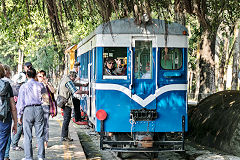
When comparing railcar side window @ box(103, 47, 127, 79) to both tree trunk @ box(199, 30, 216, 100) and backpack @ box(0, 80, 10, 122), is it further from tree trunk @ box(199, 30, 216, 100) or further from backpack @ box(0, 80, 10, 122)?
tree trunk @ box(199, 30, 216, 100)

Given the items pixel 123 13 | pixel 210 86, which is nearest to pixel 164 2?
pixel 123 13

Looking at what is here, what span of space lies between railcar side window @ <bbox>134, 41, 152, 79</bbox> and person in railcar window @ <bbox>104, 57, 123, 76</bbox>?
37 cm

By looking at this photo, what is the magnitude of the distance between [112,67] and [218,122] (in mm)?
4223

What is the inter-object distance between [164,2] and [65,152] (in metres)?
6.61

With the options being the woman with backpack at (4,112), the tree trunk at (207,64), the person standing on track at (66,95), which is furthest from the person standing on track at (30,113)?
the tree trunk at (207,64)

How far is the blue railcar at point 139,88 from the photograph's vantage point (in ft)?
30.8

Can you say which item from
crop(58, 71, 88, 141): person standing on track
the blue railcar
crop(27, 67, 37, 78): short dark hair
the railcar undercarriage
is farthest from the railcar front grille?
crop(58, 71, 88, 141): person standing on track

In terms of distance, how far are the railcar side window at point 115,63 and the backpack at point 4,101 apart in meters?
2.94

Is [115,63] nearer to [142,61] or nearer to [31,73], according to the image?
[142,61]

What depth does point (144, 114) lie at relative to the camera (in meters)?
9.42

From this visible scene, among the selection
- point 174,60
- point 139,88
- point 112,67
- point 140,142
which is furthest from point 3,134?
point 174,60

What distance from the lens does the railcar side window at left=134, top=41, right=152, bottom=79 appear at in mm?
9555

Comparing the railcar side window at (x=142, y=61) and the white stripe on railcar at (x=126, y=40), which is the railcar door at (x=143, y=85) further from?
the white stripe on railcar at (x=126, y=40)

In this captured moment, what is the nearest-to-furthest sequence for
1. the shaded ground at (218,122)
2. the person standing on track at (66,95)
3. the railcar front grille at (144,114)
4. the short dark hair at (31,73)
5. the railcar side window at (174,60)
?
the short dark hair at (31,73) → the railcar front grille at (144,114) → the railcar side window at (174,60) → the shaded ground at (218,122) → the person standing on track at (66,95)
